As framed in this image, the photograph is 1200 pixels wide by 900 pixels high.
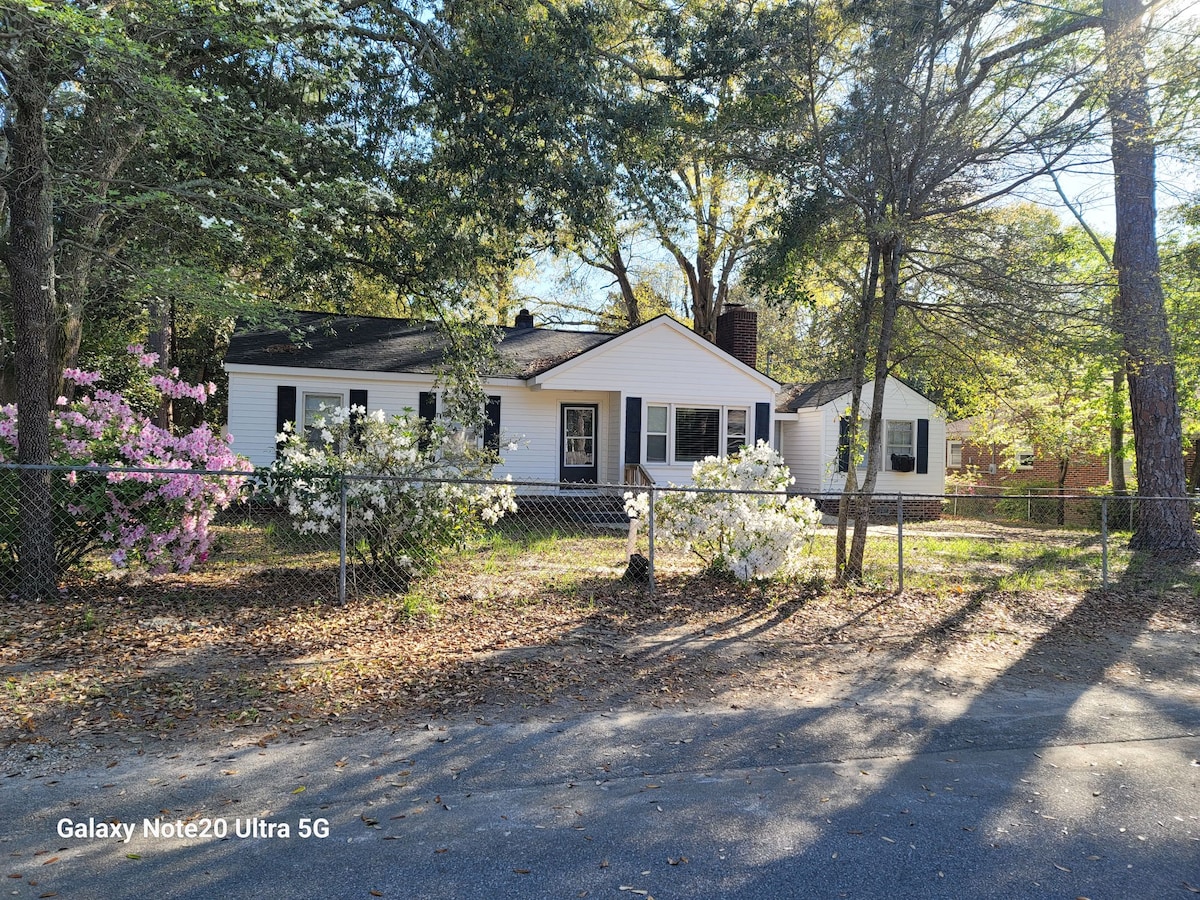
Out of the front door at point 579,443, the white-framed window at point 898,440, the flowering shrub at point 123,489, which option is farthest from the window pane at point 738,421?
the flowering shrub at point 123,489

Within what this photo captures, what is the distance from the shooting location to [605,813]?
364cm

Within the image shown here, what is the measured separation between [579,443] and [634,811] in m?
14.8

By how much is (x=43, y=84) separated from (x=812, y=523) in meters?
8.71

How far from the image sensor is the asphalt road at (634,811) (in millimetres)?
3049

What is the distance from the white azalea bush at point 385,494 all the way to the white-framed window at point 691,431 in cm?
958

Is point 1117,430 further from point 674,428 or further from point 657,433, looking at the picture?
point 657,433

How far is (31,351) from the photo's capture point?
7188mm

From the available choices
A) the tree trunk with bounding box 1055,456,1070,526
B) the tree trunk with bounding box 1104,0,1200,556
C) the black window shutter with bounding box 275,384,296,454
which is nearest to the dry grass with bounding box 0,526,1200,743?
the tree trunk with bounding box 1104,0,1200,556

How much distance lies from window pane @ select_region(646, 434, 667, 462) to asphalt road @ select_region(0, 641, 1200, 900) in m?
12.9

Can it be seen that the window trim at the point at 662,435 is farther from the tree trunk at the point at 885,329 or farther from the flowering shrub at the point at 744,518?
the tree trunk at the point at 885,329

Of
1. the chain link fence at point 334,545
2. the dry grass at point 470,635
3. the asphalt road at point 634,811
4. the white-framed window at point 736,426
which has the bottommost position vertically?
the asphalt road at point 634,811

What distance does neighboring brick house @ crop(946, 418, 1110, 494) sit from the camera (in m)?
24.8

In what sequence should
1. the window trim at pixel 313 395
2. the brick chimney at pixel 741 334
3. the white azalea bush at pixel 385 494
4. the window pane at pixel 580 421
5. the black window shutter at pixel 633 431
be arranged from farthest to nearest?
the brick chimney at pixel 741 334
the window pane at pixel 580 421
the black window shutter at pixel 633 431
the window trim at pixel 313 395
the white azalea bush at pixel 385 494

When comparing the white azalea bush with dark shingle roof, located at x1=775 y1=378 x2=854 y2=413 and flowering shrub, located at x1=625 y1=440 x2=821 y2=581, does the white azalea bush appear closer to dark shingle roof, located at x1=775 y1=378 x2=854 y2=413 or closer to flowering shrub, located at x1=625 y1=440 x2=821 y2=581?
flowering shrub, located at x1=625 y1=440 x2=821 y2=581
